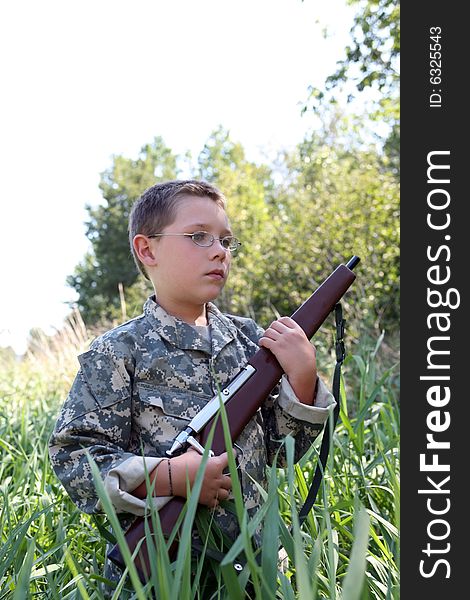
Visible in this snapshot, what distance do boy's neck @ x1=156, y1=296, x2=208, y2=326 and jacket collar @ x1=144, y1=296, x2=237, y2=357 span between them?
0.7 inches

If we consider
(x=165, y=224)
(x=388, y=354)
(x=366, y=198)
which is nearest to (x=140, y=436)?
(x=165, y=224)

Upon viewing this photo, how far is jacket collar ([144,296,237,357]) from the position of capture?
2.03 metres

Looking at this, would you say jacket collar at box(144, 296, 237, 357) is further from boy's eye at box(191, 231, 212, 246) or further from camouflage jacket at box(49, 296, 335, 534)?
boy's eye at box(191, 231, 212, 246)

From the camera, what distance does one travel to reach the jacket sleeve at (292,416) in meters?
1.97

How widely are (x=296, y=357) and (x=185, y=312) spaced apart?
0.36 metres

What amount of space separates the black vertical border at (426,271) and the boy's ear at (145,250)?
834 millimetres

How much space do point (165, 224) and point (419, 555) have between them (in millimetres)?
1108

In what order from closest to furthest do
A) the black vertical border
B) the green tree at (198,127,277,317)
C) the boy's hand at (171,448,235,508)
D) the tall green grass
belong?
the tall green grass, the black vertical border, the boy's hand at (171,448,235,508), the green tree at (198,127,277,317)

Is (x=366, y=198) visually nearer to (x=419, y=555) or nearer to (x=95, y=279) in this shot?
(x=419, y=555)

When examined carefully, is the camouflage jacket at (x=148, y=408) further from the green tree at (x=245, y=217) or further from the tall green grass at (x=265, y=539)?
the green tree at (x=245, y=217)

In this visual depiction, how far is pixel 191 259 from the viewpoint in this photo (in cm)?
200

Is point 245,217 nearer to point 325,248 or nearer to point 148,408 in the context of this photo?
point 325,248

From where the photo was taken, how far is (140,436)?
76.9 inches

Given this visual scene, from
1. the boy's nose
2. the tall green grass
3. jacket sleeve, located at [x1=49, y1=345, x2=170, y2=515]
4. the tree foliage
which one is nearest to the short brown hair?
the boy's nose
